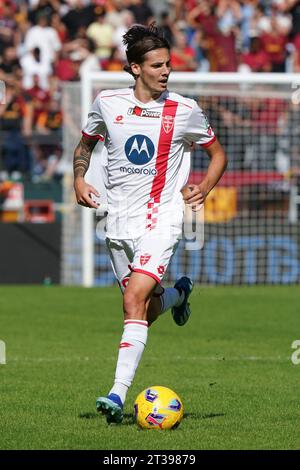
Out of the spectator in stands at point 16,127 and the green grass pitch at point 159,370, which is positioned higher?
the spectator in stands at point 16,127

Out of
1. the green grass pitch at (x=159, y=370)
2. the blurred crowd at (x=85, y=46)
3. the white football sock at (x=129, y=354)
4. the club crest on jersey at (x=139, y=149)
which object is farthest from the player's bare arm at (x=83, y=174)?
the blurred crowd at (x=85, y=46)

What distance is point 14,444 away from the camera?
6625 mm

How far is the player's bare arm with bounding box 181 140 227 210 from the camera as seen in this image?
758cm

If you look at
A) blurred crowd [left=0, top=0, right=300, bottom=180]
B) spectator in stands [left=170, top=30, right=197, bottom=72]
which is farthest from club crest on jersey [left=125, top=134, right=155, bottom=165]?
spectator in stands [left=170, top=30, right=197, bottom=72]

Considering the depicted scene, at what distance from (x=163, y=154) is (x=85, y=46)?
53.1 feet

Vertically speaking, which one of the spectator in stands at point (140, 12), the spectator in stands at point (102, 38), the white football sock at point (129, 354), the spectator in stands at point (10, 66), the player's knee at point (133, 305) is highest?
the spectator in stands at point (140, 12)

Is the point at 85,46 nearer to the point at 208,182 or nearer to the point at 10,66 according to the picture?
the point at 10,66

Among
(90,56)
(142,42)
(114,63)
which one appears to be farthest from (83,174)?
(90,56)

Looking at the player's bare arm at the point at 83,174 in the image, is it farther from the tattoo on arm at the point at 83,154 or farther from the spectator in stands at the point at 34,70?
the spectator in stands at the point at 34,70

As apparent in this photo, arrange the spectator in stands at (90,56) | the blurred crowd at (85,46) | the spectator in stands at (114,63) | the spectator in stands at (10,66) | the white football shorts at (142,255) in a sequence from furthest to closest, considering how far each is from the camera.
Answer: the spectator in stands at (90,56) < the spectator in stands at (10,66) < the spectator in stands at (114,63) < the blurred crowd at (85,46) < the white football shorts at (142,255)

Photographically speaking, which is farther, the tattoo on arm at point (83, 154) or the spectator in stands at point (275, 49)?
the spectator in stands at point (275, 49)

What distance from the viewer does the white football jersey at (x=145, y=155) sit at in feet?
25.7

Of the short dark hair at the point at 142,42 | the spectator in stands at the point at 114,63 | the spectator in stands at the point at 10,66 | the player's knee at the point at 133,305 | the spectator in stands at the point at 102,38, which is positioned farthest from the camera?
the spectator in stands at the point at 102,38

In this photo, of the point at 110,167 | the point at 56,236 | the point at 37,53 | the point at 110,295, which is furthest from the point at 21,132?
the point at 110,167
